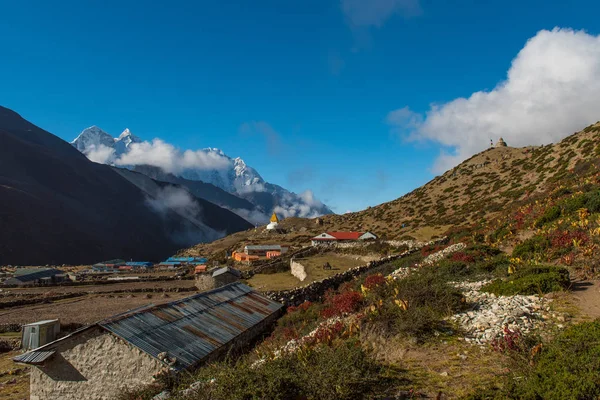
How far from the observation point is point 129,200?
194 metres

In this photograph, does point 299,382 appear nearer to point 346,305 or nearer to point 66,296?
point 346,305

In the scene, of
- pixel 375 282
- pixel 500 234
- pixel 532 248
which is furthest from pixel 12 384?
pixel 500 234

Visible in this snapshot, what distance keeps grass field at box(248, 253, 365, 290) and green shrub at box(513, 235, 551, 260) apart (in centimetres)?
1995

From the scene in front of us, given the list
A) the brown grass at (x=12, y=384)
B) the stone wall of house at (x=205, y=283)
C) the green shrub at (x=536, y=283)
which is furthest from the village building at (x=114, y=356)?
the stone wall of house at (x=205, y=283)

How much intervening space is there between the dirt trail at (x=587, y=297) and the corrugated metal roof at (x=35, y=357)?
16.6 m

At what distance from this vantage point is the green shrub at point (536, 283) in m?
11.2

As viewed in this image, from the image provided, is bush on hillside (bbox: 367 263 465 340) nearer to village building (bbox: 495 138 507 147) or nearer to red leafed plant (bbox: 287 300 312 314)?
red leafed plant (bbox: 287 300 312 314)

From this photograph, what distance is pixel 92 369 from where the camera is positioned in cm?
1270

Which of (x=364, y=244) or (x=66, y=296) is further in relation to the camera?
(x=364, y=244)

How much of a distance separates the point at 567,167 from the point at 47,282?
75515mm

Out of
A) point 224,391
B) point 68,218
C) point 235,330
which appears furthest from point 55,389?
point 68,218

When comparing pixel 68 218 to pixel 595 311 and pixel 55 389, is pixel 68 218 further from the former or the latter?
pixel 595 311

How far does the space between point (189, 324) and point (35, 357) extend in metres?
5.35

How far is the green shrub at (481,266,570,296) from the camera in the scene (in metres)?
11.2
